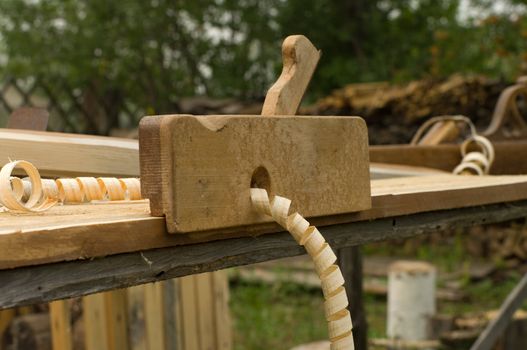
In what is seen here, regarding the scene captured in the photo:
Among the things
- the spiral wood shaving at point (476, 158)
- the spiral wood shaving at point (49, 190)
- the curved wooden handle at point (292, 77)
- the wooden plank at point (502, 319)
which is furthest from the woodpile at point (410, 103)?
the spiral wood shaving at point (49, 190)

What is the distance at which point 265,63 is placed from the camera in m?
10.5

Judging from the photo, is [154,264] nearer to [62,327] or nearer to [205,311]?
[62,327]

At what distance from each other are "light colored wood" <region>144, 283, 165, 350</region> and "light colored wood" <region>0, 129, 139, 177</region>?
72.2 inches

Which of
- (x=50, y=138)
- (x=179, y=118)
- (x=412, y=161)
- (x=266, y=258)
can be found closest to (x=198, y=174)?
(x=179, y=118)

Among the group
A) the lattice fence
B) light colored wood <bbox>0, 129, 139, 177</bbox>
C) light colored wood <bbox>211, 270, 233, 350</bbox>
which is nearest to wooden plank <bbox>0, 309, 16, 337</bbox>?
light colored wood <bbox>211, 270, 233, 350</bbox>

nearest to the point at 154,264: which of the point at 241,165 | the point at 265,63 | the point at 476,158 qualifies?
the point at 241,165

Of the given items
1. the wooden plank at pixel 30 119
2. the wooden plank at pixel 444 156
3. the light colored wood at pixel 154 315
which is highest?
the wooden plank at pixel 444 156

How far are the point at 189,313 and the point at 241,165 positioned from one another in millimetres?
2451

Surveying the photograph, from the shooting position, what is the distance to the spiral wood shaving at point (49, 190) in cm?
105

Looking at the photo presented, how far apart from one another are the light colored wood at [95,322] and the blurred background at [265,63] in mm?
4183

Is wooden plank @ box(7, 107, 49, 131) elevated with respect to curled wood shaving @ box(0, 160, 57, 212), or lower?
elevated

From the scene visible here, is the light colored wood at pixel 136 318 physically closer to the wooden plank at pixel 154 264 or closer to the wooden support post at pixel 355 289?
the wooden support post at pixel 355 289

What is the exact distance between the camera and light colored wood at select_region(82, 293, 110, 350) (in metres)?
3.04

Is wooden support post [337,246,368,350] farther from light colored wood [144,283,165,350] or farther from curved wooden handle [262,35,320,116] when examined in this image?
curved wooden handle [262,35,320,116]
